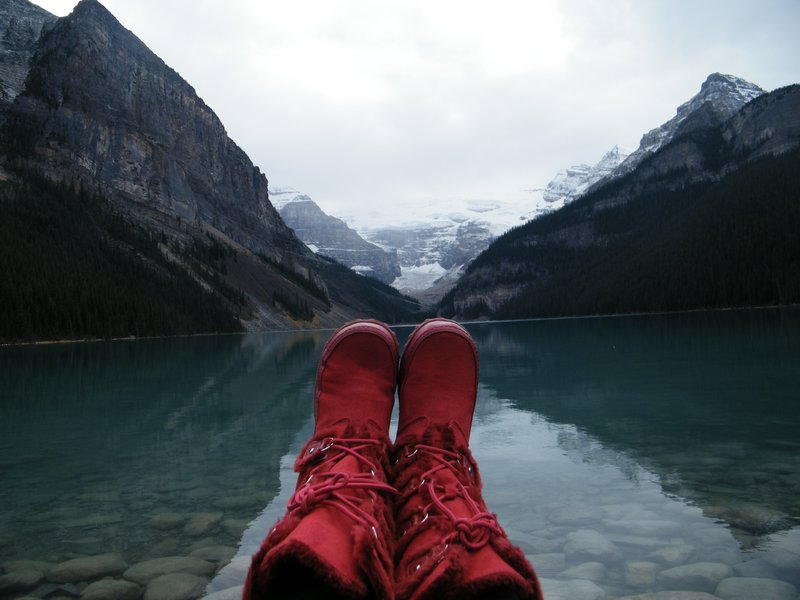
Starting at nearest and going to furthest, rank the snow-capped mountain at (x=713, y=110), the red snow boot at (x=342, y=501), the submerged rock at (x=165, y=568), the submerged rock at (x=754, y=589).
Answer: the red snow boot at (x=342, y=501)
the submerged rock at (x=754, y=589)
the submerged rock at (x=165, y=568)
the snow-capped mountain at (x=713, y=110)

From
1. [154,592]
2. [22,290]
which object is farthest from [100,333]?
[154,592]

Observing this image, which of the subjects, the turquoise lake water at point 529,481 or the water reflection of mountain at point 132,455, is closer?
the turquoise lake water at point 529,481

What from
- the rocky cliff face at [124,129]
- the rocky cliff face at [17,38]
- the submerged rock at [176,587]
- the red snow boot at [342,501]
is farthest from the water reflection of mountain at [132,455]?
the rocky cliff face at [17,38]

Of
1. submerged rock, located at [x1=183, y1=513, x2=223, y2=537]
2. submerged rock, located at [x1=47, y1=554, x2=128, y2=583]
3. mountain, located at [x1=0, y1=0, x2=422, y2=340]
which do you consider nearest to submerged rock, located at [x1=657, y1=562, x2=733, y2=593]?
submerged rock, located at [x1=183, y1=513, x2=223, y2=537]

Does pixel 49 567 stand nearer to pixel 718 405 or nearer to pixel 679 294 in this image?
pixel 718 405

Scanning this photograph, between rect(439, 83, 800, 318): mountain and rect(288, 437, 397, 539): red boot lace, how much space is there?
73572mm

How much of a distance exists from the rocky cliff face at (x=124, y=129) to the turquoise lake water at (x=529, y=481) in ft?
259

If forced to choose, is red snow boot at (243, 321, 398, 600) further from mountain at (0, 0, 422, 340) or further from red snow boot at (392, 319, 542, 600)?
mountain at (0, 0, 422, 340)

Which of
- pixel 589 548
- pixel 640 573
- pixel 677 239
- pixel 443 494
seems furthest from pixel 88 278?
pixel 677 239

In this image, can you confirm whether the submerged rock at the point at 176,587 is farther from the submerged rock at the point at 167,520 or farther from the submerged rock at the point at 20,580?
the submerged rock at the point at 167,520

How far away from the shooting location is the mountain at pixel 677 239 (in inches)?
2763

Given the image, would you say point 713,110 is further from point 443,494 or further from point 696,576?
point 443,494

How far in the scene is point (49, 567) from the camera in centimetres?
279

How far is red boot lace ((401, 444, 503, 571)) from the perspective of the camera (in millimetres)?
1795
